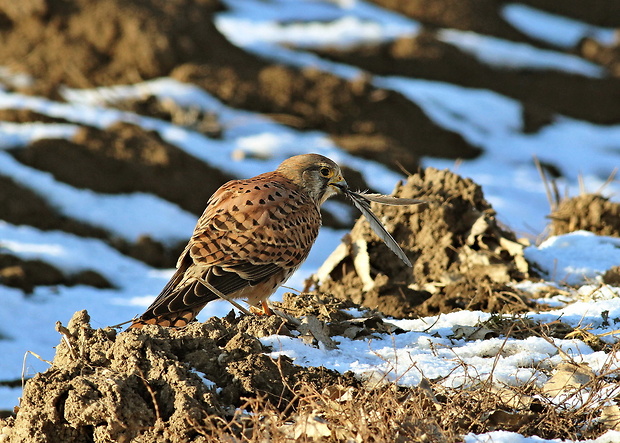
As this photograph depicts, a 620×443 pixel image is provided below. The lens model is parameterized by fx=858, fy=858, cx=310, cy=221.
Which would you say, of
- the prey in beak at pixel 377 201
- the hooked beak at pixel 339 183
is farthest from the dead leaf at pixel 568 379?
the hooked beak at pixel 339 183

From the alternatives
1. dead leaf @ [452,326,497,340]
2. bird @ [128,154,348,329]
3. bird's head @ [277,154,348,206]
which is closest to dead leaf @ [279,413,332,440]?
bird @ [128,154,348,329]

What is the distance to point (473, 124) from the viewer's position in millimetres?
12969

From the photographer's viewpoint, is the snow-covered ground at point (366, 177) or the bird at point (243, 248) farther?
the bird at point (243, 248)

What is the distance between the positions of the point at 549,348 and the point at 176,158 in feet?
22.6

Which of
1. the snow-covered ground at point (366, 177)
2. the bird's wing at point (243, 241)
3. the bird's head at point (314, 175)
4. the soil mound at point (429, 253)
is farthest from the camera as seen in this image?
the soil mound at point (429, 253)

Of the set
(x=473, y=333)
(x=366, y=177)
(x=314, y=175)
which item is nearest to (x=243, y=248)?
(x=314, y=175)

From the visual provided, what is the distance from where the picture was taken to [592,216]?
6.37 metres

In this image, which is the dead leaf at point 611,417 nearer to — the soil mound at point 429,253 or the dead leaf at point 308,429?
the dead leaf at point 308,429

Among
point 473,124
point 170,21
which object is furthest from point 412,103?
point 170,21

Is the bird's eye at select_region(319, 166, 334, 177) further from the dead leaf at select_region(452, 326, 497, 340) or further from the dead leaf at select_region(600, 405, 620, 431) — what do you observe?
the dead leaf at select_region(600, 405, 620, 431)

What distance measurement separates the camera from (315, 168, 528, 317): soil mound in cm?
520

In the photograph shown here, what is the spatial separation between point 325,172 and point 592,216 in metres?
2.49

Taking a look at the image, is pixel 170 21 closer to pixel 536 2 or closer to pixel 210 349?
pixel 536 2

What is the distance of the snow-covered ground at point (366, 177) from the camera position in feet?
12.4
